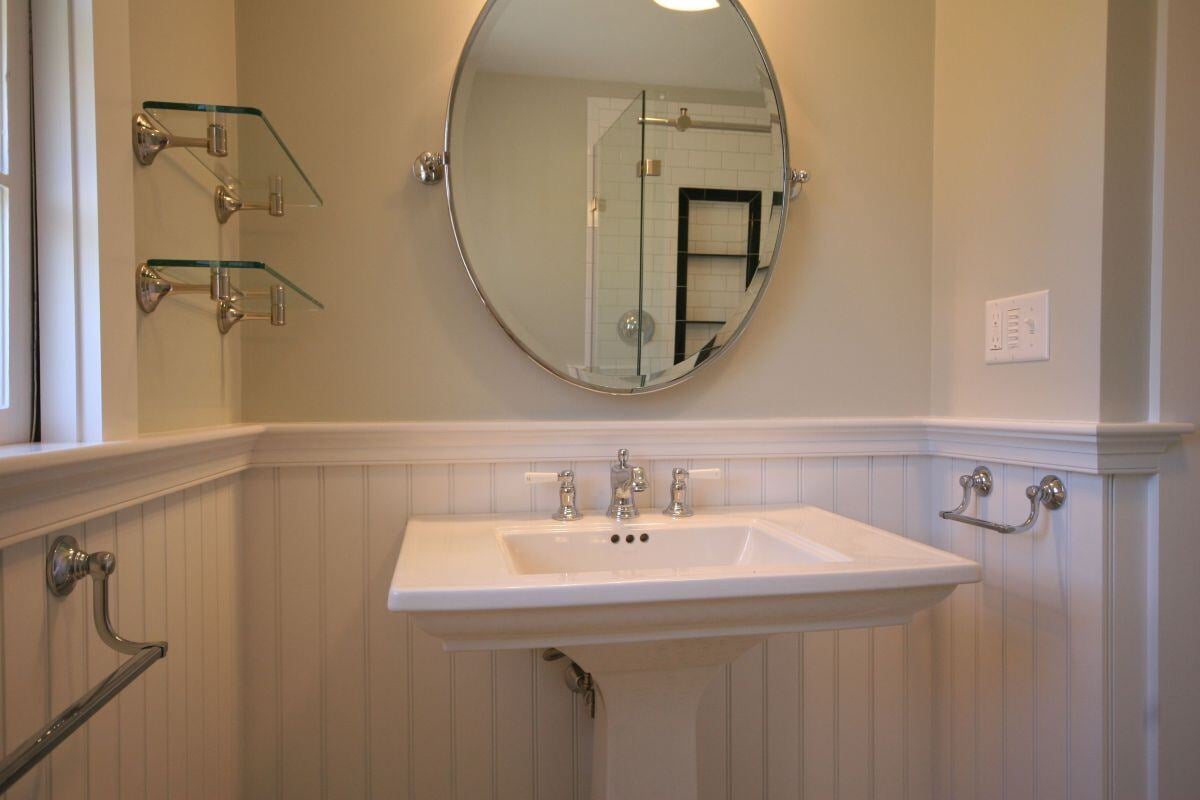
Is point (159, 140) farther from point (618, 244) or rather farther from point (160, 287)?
point (618, 244)

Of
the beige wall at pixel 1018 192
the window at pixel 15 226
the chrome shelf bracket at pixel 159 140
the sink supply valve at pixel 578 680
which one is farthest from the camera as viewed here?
Result: the sink supply valve at pixel 578 680

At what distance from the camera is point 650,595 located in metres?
0.81

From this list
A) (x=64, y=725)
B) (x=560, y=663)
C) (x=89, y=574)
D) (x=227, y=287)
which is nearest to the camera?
(x=64, y=725)

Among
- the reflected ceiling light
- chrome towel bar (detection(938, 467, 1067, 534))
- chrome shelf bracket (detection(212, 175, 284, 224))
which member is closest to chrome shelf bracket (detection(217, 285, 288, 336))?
chrome shelf bracket (detection(212, 175, 284, 224))

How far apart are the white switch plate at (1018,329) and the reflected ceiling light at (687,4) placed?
761mm

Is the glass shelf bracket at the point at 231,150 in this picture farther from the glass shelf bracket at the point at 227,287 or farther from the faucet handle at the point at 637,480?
the faucet handle at the point at 637,480

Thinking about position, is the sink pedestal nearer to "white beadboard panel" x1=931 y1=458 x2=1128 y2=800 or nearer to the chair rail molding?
the chair rail molding

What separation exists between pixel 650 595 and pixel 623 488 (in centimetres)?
41

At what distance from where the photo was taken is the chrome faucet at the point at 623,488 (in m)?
1.21

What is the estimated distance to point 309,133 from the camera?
1216 millimetres

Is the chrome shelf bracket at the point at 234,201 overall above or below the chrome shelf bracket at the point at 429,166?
below

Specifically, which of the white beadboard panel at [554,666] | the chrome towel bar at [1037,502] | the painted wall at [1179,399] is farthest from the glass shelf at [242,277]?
the painted wall at [1179,399]

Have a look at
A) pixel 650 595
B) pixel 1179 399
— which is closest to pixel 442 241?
pixel 650 595

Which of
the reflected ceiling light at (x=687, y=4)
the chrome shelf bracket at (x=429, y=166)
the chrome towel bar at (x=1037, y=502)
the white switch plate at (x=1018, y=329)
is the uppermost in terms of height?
the reflected ceiling light at (x=687, y=4)
